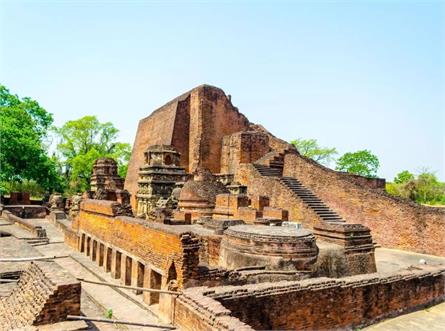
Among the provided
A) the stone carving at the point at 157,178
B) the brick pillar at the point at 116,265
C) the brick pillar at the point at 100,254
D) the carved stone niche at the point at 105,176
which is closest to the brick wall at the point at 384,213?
the stone carving at the point at 157,178

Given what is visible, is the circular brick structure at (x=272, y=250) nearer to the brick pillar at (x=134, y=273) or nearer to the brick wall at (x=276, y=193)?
the brick pillar at (x=134, y=273)

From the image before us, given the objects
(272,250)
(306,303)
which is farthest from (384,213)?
(306,303)

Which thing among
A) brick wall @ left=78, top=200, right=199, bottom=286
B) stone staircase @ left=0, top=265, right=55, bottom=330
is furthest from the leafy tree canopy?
stone staircase @ left=0, top=265, right=55, bottom=330

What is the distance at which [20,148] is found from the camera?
2373cm

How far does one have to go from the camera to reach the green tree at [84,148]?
35969mm

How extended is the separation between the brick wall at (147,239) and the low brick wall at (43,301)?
2.36m

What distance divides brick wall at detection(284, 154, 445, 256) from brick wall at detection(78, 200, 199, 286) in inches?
359

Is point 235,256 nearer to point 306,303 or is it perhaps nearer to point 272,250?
point 272,250

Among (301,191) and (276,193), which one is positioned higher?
(301,191)

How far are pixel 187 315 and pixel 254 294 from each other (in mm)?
1167

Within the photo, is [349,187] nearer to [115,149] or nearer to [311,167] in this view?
[311,167]

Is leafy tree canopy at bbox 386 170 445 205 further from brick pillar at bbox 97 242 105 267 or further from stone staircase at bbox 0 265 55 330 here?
stone staircase at bbox 0 265 55 330

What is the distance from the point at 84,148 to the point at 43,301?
37095 mm

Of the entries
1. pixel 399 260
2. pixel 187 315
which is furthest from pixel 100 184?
pixel 187 315
